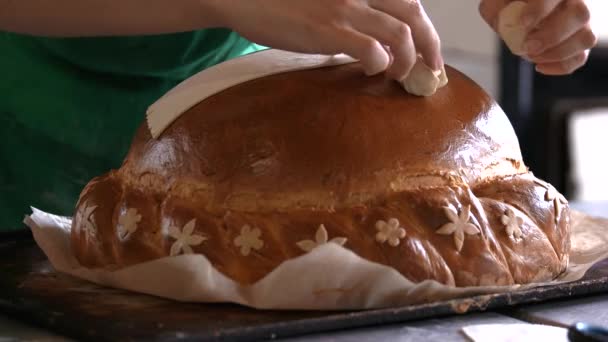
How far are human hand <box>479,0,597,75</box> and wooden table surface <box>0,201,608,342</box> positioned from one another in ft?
1.24

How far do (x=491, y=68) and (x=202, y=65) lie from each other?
2537 millimetres

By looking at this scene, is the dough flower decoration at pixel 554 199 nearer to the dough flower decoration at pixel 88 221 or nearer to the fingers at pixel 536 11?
the fingers at pixel 536 11

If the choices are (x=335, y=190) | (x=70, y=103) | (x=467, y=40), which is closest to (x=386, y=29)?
(x=335, y=190)

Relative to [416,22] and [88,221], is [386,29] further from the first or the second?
[88,221]

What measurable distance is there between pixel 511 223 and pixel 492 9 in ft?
1.24

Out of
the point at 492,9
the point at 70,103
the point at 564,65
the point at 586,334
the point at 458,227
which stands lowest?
the point at 586,334

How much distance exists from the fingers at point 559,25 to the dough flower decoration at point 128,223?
1.93ft

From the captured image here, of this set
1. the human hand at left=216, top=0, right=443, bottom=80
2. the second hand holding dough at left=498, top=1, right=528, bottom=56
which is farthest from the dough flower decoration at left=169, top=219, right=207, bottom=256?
the second hand holding dough at left=498, top=1, right=528, bottom=56

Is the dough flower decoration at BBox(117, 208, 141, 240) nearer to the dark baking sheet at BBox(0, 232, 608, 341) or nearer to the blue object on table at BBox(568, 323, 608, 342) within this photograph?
the dark baking sheet at BBox(0, 232, 608, 341)

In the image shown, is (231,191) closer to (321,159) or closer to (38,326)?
(321,159)

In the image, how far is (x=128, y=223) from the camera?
142 centimetres

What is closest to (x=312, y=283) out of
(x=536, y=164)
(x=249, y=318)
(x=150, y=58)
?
(x=249, y=318)

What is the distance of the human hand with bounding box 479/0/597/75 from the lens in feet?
5.09

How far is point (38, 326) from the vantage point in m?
1.34
